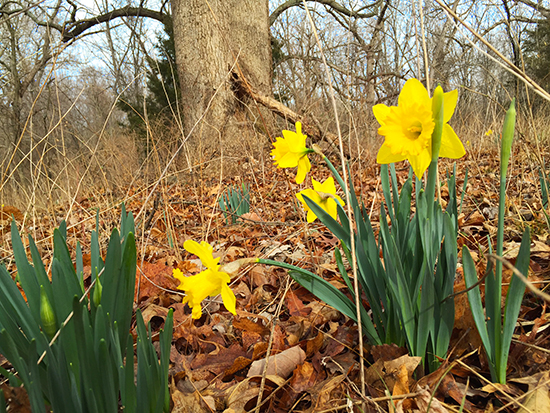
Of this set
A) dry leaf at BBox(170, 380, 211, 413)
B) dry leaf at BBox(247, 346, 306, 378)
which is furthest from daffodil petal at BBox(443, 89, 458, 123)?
dry leaf at BBox(170, 380, 211, 413)

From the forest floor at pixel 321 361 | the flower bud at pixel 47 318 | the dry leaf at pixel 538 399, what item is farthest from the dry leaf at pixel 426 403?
the flower bud at pixel 47 318

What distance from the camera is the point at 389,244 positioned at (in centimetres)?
86

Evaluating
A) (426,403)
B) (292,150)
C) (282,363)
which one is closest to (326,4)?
(292,150)

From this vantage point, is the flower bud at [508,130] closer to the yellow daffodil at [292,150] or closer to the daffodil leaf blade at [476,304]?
the daffodil leaf blade at [476,304]

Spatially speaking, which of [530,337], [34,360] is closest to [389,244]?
[530,337]

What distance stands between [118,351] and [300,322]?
664mm

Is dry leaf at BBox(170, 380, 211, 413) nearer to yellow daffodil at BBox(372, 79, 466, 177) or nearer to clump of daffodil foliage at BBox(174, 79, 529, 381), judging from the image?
clump of daffodil foliage at BBox(174, 79, 529, 381)

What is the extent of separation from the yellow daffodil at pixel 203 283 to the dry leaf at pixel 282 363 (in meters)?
0.28

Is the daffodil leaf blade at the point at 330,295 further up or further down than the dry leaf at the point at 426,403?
further up

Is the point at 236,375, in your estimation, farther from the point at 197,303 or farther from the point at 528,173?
the point at 528,173

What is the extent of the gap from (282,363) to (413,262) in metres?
0.49

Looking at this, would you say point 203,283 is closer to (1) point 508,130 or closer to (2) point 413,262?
(2) point 413,262

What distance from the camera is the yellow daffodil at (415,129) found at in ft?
2.37

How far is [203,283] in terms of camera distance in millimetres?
841
